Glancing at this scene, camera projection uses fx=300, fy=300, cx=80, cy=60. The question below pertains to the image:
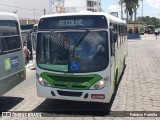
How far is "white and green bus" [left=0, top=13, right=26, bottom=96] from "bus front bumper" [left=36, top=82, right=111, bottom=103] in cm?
140

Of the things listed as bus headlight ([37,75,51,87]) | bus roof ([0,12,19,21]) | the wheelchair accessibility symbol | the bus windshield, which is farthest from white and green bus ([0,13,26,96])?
the wheelchair accessibility symbol

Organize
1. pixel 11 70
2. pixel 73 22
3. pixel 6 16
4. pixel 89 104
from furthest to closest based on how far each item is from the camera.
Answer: pixel 6 16 → pixel 11 70 → pixel 89 104 → pixel 73 22

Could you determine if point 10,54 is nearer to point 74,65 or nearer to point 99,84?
point 74,65

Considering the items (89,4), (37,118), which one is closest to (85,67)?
(37,118)

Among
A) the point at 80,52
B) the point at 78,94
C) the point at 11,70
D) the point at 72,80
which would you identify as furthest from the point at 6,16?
the point at 78,94

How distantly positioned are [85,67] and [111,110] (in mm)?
1619

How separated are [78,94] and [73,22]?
2135mm

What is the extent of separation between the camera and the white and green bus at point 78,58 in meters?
8.64

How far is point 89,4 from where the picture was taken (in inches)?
4432

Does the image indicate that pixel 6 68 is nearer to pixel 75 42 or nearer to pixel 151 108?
pixel 75 42

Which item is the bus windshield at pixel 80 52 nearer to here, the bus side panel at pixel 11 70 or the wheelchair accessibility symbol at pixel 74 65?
the wheelchair accessibility symbol at pixel 74 65

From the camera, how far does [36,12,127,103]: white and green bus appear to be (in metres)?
8.64

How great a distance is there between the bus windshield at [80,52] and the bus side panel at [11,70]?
1735mm

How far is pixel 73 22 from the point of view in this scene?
29.3ft
